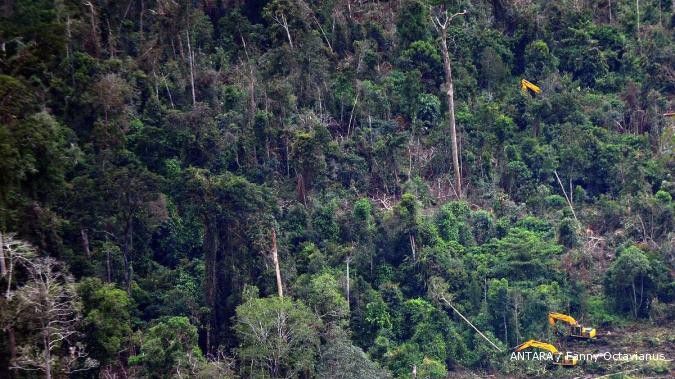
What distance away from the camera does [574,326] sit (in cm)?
2367

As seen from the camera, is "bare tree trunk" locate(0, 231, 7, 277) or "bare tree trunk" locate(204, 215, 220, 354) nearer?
"bare tree trunk" locate(0, 231, 7, 277)

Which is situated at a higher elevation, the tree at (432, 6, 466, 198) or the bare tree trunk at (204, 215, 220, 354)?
the tree at (432, 6, 466, 198)

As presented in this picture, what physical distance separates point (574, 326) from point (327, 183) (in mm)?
6281

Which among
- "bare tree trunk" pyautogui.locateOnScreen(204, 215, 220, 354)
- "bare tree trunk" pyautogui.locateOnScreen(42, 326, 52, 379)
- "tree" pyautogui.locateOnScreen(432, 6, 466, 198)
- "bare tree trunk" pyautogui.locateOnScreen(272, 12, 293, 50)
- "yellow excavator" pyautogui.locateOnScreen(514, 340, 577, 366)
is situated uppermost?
"bare tree trunk" pyautogui.locateOnScreen(272, 12, 293, 50)

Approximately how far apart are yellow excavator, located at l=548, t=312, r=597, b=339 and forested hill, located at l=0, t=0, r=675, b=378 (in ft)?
0.78

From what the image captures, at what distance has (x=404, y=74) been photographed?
2822 cm

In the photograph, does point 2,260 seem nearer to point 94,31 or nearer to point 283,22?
point 94,31

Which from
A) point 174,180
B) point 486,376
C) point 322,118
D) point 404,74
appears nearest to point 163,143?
point 174,180

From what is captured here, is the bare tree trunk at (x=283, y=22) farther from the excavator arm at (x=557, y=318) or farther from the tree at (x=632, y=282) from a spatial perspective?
the tree at (x=632, y=282)

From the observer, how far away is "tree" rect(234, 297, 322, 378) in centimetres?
2078

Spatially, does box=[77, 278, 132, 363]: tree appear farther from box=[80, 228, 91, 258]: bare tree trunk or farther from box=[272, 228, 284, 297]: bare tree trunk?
box=[272, 228, 284, 297]: bare tree trunk

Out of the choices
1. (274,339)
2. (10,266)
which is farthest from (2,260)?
(274,339)

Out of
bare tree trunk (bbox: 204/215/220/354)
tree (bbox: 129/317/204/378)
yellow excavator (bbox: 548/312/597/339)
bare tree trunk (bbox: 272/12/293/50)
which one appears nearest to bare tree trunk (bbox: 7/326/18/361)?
tree (bbox: 129/317/204/378)

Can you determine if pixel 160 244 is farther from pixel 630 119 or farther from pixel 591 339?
pixel 630 119
